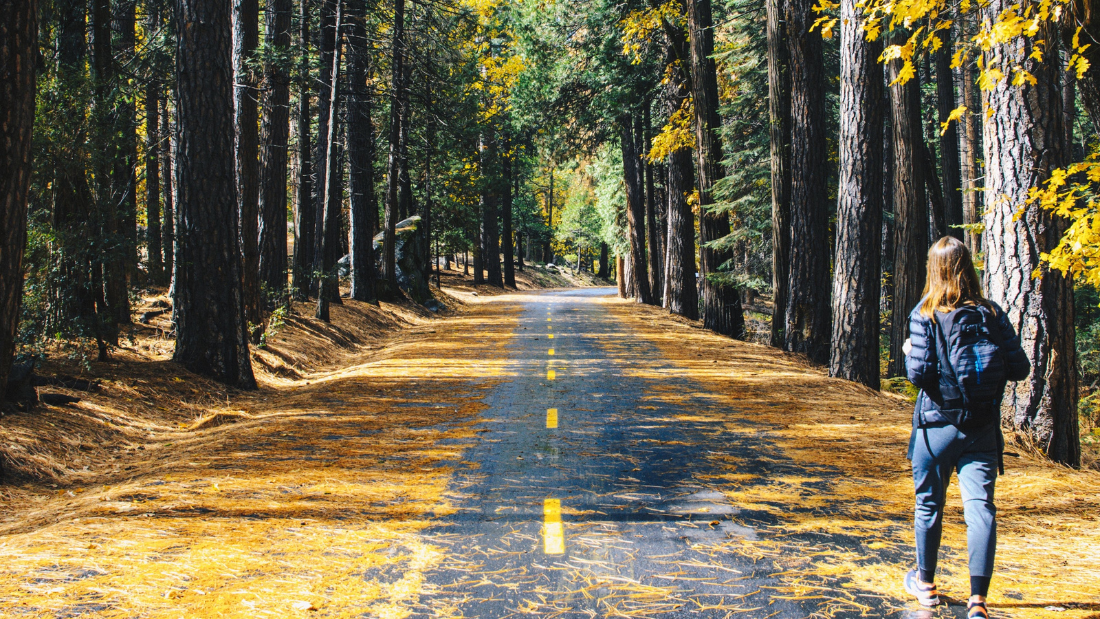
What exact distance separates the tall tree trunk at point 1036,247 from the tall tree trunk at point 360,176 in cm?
1746

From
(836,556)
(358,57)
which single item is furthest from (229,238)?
(358,57)

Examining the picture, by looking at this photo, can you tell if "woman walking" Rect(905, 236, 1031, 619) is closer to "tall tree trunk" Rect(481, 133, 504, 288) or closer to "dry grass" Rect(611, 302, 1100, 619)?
"dry grass" Rect(611, 302, 1100, 619)

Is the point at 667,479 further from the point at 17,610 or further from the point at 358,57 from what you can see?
the point at 358,57

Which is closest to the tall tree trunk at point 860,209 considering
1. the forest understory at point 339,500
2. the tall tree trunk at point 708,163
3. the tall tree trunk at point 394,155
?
the forest understory at point 339,500

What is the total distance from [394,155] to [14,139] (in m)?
19.1

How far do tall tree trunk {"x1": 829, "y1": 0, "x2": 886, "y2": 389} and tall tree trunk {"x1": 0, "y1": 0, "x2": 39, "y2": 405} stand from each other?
10914 millimetres

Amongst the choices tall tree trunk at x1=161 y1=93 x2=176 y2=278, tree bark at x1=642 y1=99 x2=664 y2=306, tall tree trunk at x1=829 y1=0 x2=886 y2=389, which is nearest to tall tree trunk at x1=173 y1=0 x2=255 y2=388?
tall tree trunk at x1=161 y1=93 x2=176 y2=278

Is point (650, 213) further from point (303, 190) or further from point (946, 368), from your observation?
point (946, 368)

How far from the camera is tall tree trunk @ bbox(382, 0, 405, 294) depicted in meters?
23.1

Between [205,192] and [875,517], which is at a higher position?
[205,192]

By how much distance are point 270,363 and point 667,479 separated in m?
8.73

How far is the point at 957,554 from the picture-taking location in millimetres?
4906

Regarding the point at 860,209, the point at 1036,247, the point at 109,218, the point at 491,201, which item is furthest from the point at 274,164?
the point at 491,201

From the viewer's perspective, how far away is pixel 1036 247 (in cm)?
779
